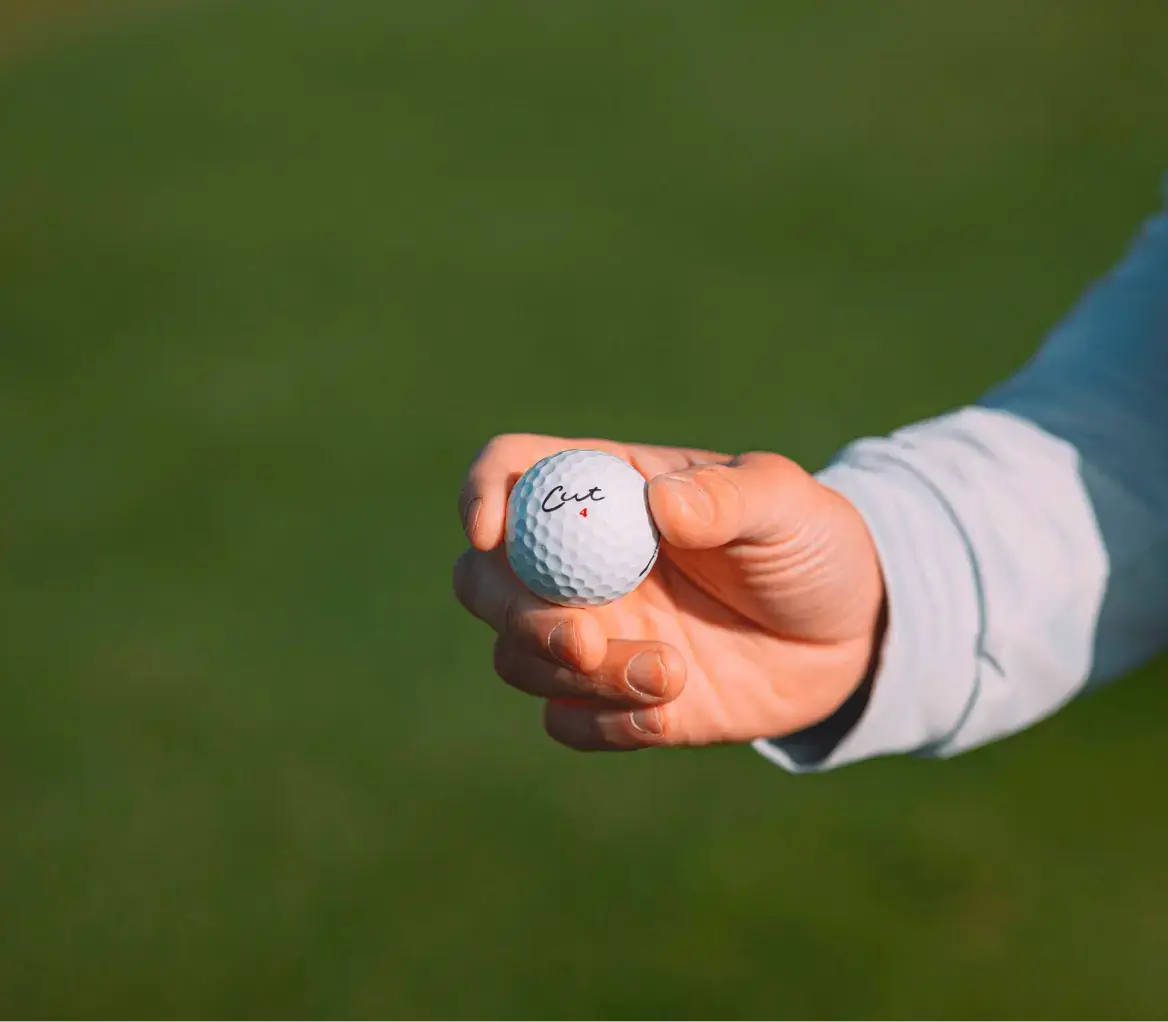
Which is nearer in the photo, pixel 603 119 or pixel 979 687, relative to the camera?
pixel 979 687

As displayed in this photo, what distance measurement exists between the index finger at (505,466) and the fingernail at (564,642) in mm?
206

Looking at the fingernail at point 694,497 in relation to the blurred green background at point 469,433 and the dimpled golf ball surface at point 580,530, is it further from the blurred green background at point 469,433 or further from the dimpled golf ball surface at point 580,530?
the blurred green background at point 469,433

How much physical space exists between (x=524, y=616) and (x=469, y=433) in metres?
3.33

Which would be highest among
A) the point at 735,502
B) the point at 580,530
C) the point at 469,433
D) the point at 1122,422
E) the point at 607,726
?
the point at 1122,422

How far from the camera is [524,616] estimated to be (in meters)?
2.31

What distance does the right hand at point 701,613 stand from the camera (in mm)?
2221

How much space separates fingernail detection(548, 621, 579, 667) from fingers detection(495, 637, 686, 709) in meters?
0.04

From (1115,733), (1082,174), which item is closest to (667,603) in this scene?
(1115,733)

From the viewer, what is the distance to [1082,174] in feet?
22.8

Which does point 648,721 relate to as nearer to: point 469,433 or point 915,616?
→ point 915,616

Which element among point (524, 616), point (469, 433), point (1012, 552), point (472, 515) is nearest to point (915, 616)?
point (1012, 552)

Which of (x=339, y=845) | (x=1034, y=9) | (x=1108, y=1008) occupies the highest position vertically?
(x=1034, y=9)

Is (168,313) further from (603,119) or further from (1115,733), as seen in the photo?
(1115,733)

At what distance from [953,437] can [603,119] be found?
5.59 metres
